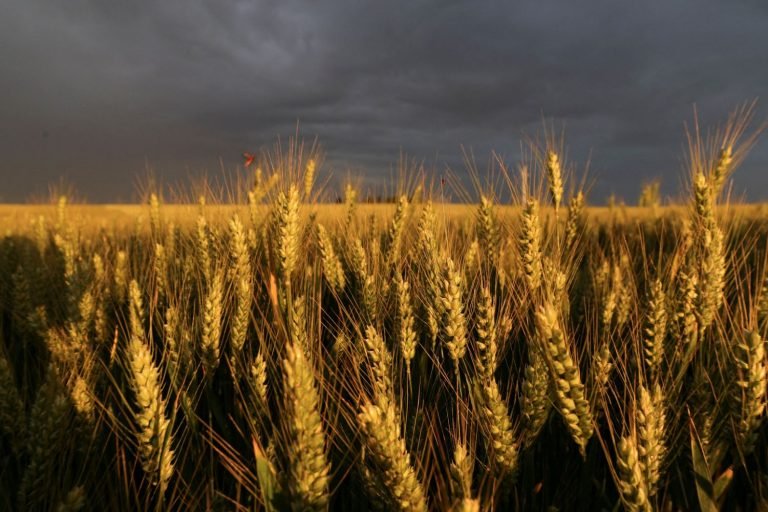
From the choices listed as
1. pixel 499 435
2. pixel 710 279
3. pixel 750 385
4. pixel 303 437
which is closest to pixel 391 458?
pixel 303 437

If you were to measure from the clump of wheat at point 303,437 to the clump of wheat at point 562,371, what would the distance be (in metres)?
0.59

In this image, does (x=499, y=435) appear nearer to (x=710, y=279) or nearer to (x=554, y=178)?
(x=710, y=279)

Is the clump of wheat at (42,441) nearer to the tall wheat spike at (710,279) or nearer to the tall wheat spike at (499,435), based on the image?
the tall wheat spike at (499,435)

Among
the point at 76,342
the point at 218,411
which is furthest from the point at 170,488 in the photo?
the point at 76,342

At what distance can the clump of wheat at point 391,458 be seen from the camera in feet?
3.15

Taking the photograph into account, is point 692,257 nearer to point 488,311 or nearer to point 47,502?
point 488,311

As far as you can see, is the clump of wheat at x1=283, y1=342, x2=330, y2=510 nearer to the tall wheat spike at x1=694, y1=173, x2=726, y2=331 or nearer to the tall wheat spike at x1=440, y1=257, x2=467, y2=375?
the tall wheat spike at x1=440, y1=257, x2=467, y2=375

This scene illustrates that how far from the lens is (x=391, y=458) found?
0.97 metres

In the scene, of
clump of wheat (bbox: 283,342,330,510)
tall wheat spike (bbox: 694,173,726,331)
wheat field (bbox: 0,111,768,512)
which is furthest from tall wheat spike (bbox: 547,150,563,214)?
clump of wheat (bbox: 283,342,330,510)

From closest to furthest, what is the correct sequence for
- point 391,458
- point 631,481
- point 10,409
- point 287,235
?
point 391,458 → point 631,481 → point 10,409 → point 287,235

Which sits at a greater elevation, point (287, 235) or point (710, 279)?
point (287, 235)

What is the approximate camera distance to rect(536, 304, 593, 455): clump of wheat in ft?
3.98

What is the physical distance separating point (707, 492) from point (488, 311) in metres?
0.71

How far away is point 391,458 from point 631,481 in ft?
1.80
